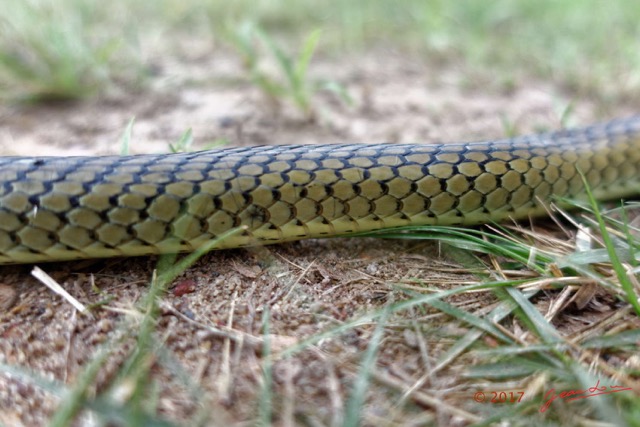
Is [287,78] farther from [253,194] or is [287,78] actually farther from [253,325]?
[253,325]

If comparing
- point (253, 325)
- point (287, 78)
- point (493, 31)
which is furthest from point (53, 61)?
point (493, 31)

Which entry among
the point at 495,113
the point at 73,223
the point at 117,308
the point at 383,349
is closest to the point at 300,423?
the point at 383,349

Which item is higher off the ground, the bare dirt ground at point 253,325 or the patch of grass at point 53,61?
the patch of grass at point 53,61

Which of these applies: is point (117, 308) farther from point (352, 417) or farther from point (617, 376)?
point (617, 376)

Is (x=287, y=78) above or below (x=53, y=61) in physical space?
below

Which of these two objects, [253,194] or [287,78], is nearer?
[253,194]

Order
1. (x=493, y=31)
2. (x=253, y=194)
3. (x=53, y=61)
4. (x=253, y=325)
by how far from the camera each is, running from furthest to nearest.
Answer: (x=493, y=31), (x=53, y=61), (x=253, y=194), (x=253, y=325)

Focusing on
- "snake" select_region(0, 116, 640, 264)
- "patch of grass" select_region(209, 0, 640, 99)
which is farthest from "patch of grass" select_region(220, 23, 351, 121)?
"patch of grass" select_region(209, 0, 640, 99)

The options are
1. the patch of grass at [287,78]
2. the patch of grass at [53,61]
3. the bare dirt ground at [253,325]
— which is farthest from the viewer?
the patch of grass at [53,61]

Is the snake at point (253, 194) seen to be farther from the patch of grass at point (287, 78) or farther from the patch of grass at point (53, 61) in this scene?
the patch of grass at point (53, 61)

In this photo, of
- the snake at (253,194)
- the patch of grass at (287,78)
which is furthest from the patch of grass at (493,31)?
the snake at (253,194)
